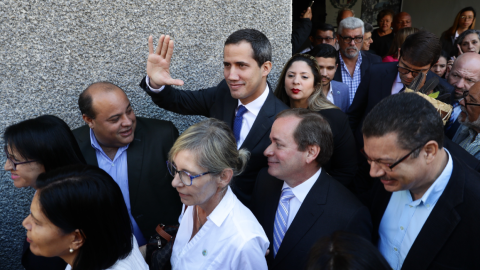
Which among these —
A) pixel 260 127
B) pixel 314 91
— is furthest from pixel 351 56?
pixel 260 127

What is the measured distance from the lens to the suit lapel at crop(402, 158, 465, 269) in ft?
5.06

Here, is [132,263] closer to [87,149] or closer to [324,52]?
[87,149]

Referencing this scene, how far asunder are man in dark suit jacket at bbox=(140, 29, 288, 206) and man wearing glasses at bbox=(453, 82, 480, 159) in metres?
1.28

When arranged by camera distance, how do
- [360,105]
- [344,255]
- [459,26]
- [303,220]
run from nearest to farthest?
[344,255]
[303,220]
[360,105]
[459,26]

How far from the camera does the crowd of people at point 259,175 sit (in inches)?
61.7

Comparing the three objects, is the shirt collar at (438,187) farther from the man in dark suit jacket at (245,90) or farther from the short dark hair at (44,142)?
the short dark hair at (44,142)

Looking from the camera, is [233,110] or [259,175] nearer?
[259,175]

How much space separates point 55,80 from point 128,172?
1.02m

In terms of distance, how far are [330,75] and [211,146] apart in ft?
6.84

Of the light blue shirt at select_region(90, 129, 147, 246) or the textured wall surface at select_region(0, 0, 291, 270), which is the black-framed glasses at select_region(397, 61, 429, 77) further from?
A: the light blue shirt at select_region(90, 129, 147, 246)

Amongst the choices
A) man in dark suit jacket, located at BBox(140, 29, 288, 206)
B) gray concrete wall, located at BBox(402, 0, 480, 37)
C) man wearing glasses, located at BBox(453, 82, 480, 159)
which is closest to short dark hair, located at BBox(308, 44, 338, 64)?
man in dark suit jacket, located at BBox(140, 29, 288, 206)

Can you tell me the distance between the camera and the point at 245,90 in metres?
2.56

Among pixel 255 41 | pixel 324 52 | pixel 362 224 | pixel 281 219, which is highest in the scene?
pixel 255 41

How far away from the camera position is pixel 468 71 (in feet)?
10.9
